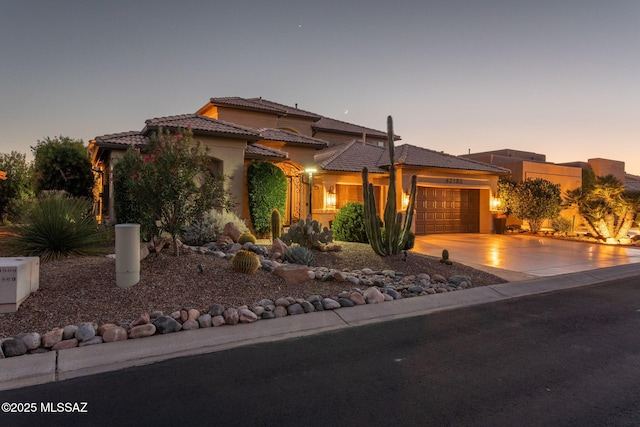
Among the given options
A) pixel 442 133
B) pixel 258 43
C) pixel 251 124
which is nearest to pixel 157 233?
pixel 258 43

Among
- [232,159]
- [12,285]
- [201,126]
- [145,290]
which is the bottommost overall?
[145,290]

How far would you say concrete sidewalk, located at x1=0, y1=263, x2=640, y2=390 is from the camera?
4188mm

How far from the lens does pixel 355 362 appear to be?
176 inches

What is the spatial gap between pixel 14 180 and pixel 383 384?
109 feet

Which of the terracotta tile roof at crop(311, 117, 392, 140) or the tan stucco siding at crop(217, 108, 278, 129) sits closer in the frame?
the tan stucco siding at crop(217, 108, 278, 129)

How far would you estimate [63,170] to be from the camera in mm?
23656

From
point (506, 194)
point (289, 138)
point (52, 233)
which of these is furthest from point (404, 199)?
point (52, 233)

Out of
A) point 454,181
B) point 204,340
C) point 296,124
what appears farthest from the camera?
point 296,124

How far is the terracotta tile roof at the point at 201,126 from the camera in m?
13.9

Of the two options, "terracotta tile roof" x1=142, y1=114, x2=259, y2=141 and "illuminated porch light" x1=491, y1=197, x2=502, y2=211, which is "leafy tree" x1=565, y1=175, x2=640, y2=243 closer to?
"illuminated porch light" x1=491, y1=197, x2=502, y2=211

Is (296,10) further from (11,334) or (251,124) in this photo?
(11,334)

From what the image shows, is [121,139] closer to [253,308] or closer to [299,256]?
[299,256]

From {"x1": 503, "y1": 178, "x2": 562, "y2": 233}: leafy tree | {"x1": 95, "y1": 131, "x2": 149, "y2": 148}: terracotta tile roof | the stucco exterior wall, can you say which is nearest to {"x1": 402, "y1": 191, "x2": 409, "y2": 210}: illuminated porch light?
{"x1": 503, "y1": 178, "x2": 562, "y2": 233}: leafy tree

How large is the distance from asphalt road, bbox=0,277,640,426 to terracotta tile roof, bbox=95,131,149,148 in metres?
10.9
